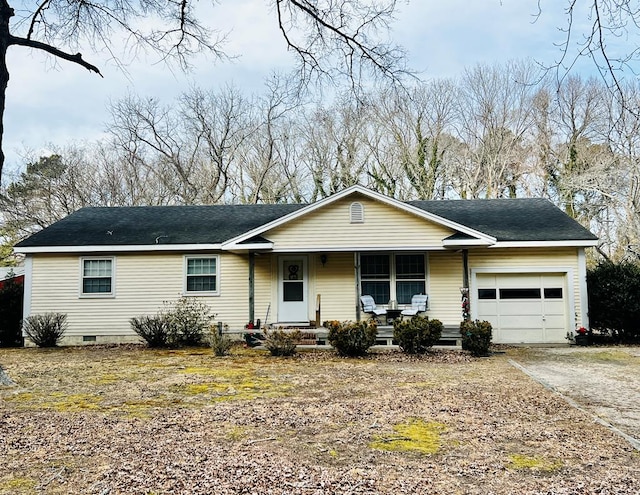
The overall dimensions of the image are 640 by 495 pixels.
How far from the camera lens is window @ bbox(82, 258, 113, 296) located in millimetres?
15484

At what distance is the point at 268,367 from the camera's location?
10.3 meters

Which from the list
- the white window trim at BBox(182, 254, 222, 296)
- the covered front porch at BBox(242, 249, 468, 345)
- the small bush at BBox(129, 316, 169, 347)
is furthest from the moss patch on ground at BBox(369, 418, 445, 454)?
the white window trim at BBox(182, 254, 222, 296)

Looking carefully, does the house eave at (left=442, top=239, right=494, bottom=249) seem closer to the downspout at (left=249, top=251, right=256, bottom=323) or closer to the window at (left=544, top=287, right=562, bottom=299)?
the window at (left=544, top=287, right=562, bottom=299)

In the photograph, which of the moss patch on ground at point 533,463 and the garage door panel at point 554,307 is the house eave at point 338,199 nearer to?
the garage door panel at point 554,307

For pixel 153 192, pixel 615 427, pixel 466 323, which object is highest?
pixel 153 192

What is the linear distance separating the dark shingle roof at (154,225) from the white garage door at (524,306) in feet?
25.3

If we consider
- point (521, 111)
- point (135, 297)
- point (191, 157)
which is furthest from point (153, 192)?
point (521, 111)

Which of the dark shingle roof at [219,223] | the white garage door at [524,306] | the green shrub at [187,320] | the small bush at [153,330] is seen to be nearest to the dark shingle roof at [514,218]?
the dark shingle roof at [219,223]

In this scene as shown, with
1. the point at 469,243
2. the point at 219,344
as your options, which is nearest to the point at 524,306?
the point at 469,243

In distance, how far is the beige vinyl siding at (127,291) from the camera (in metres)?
15.4

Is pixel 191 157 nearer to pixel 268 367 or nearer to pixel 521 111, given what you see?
pixel 521 111

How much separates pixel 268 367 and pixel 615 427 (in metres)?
6.42

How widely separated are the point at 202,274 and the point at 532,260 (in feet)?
33.1

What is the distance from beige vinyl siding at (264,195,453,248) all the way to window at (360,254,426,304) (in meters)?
1.04
